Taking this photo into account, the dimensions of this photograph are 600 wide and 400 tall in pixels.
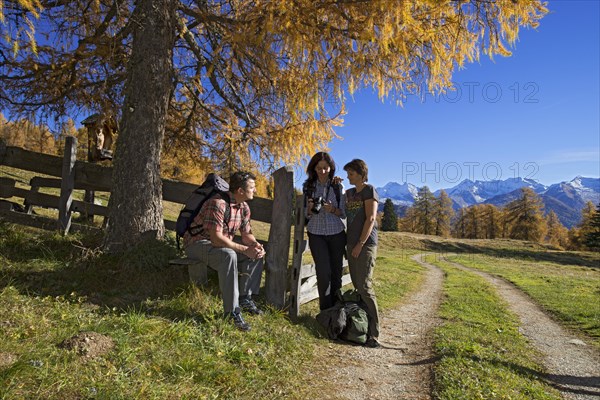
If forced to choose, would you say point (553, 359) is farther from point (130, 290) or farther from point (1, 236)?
point (1, 236)

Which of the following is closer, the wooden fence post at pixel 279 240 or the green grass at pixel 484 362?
the green grass at pixel 484 362

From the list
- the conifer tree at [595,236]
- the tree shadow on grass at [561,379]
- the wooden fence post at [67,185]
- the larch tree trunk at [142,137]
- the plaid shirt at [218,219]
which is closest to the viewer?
the tree shadow on grass at [561,379]

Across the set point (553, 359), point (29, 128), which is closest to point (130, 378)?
point (553, 359)

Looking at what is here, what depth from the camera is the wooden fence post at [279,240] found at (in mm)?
5743

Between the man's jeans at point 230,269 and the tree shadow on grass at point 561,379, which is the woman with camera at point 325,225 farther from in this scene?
the tree shadow on grass at point 561,379

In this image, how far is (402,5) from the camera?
4871 mm

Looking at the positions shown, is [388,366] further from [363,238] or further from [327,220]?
[327,220]

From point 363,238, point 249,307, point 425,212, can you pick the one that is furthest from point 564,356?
point 425,212

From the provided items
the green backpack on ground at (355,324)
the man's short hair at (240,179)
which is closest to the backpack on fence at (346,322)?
the green backpack on ground at (355,324)

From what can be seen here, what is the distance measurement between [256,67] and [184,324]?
527 centimetres

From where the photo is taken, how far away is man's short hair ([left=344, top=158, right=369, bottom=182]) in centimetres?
539

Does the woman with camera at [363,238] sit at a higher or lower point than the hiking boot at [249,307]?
higher

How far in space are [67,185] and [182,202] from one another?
2.63 m

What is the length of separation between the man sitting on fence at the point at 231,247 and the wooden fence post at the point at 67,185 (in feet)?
12.1
